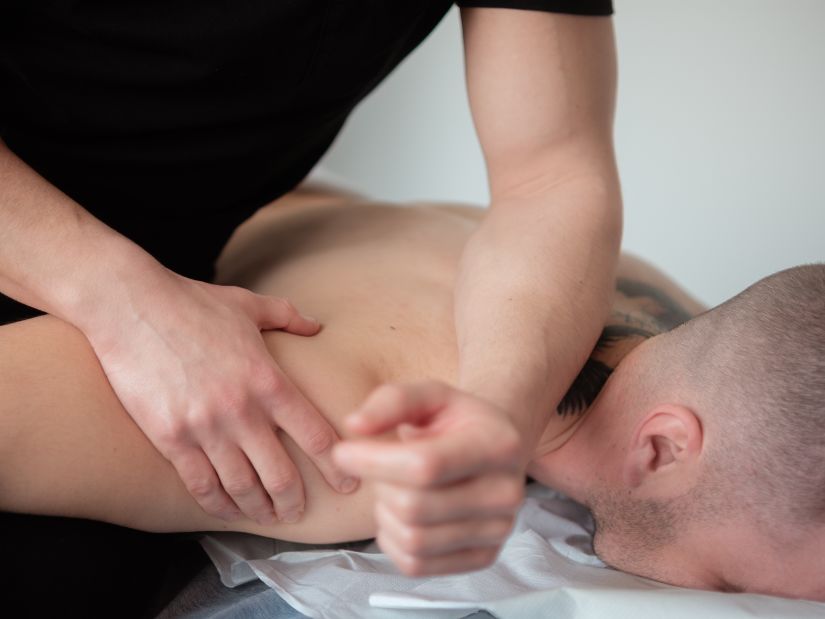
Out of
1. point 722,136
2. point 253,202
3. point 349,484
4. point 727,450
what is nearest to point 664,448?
point 727,450

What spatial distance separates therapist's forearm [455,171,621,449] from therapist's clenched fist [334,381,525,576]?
0.43 ft

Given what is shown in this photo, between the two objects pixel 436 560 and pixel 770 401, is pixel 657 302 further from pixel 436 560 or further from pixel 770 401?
Answer: pixel 436 560

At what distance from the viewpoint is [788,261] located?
1.90 metres

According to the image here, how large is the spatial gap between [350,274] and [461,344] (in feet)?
0.84

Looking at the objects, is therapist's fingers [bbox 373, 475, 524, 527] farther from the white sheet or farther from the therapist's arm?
the white sheet

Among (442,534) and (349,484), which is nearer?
(442,534)

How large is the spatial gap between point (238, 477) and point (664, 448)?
44 centimetres

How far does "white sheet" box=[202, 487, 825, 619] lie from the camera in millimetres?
877

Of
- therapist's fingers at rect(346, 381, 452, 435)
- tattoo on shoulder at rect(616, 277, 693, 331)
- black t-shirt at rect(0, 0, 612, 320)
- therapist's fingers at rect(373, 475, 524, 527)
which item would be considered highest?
black t-shirt at rect(0, 0, 612, 320)

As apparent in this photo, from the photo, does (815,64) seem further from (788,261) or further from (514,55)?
(514,55)

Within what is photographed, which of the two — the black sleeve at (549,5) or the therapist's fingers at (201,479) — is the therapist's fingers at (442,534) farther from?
the black sleeve at (549,5)

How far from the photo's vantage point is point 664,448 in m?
1.01

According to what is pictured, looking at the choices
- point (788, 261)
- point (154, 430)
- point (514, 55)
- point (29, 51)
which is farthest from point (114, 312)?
point (788, 261)

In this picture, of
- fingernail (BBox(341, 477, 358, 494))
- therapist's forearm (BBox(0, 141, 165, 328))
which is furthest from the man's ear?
therapist's forearm (BBox(0, 141, 165, 328))
